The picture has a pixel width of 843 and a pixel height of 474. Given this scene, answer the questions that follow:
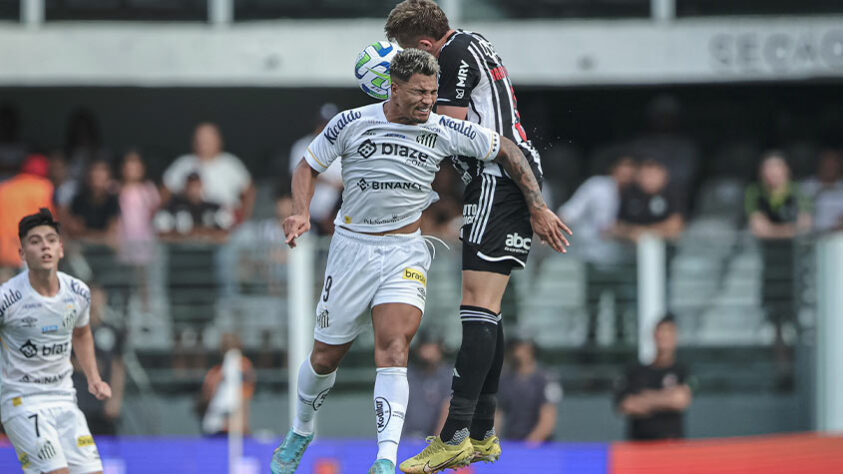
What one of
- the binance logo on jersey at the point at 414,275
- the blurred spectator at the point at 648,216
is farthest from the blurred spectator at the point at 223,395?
the binance logo on jersey at the point at 414,275

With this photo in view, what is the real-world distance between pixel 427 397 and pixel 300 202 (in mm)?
5703

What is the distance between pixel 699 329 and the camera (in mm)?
14328

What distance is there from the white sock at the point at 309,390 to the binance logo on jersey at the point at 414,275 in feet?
2.67

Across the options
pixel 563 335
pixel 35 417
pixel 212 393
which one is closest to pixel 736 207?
pixel 563 335

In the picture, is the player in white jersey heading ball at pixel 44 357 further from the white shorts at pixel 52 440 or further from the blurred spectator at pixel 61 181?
the blurred spectator at pixel 61 181

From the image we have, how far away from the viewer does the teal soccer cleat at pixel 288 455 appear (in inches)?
350

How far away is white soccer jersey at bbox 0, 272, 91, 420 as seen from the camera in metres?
9.73

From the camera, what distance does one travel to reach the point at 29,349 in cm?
987

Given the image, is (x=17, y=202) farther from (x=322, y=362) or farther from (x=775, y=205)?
(x=775, y=205)

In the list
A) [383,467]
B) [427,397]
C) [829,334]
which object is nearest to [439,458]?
[383,467]

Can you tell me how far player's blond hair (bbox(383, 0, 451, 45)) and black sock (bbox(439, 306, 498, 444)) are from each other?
1.65 meters

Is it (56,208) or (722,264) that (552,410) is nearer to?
(722,264)

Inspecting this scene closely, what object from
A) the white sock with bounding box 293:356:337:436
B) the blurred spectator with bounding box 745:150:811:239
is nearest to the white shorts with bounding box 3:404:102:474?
the white sock with bounding box 293:356:337:436

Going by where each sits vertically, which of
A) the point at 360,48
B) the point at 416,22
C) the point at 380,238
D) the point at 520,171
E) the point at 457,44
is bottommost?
the point at 380,238
